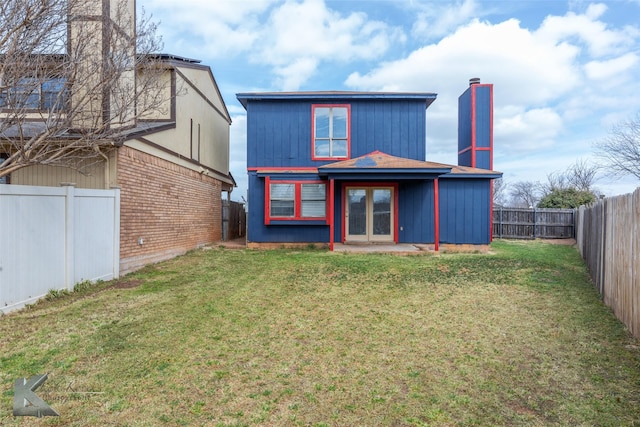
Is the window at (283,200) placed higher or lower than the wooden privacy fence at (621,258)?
higher

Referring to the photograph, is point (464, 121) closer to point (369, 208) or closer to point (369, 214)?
point (369, 208)

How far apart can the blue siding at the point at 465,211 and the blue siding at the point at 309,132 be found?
1677 mm

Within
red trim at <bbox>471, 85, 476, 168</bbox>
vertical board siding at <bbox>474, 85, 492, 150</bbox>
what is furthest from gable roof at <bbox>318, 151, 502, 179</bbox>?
vertical board siding at <bbox>474, 85, 492, 150</bbox>

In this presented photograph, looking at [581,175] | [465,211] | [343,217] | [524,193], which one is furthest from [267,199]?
[524,193]

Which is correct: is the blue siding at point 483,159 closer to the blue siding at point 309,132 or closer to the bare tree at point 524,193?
the blue siding at point 309,132

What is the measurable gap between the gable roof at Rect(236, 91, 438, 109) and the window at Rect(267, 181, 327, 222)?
9.96 feet

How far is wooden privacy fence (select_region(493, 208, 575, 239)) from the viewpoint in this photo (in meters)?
16.1

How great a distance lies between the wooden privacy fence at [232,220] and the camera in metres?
15.6

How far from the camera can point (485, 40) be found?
463 inches

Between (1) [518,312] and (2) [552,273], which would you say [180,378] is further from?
(2) [552,273]

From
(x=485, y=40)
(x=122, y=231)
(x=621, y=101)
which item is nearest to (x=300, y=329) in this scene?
(x=122, y=231)

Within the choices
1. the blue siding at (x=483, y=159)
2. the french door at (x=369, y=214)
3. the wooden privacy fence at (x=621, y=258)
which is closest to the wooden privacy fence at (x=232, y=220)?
the french door at (x=369, y=214)

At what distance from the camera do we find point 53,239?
18.1ft

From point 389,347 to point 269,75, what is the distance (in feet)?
49.2
